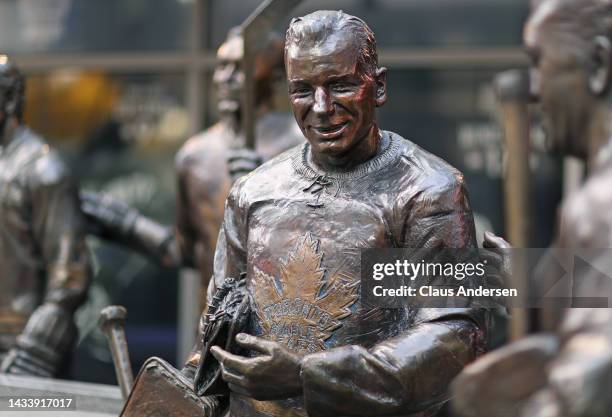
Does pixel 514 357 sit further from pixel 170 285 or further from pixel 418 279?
pixel 170 285

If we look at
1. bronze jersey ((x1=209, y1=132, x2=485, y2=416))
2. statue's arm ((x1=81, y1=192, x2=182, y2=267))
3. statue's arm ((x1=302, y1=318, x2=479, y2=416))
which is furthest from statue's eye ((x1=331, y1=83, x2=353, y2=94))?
statue's arm ((x1=81, y1=192, x2=182, y2=267))

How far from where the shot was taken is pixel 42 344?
7.59 meters

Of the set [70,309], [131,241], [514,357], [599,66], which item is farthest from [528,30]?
[131,241]

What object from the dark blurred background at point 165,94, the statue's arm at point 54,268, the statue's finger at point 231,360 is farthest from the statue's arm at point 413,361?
the dark blurred background at point 165,94

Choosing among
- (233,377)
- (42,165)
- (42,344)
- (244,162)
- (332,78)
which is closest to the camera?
(233,377)

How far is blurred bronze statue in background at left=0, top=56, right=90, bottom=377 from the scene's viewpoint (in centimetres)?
764

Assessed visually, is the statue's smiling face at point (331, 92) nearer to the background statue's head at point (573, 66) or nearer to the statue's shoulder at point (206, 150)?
the background statue's head at point (573, 66)

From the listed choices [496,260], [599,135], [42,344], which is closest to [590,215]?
[599,135]

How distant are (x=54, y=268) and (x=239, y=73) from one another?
53.1 inches

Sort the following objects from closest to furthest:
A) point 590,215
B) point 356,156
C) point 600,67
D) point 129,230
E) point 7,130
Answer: point 590,215 < point 600,67 < point 356,156 < point 7,130 < point 129,230

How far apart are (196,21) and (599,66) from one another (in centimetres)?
773

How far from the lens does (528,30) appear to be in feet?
12.1

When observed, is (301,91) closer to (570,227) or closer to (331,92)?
(331,92)

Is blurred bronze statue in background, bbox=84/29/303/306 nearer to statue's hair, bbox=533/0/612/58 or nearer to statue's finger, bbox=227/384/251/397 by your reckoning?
statue's finger, bbox=227/384/251/397
